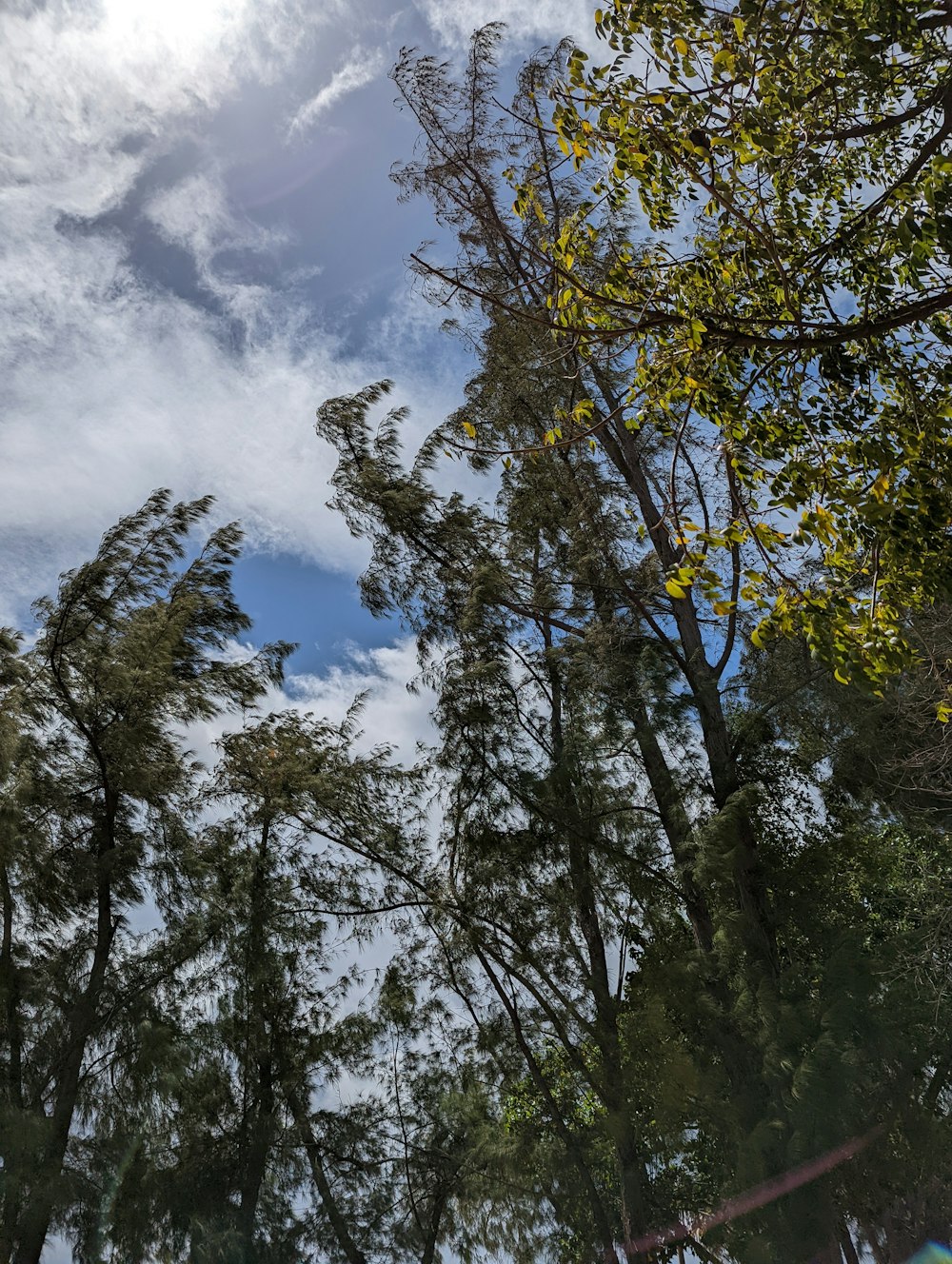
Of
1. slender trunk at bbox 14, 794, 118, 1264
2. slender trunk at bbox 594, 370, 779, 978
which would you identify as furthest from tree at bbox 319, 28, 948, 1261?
slender trunk at bbox 14, 794, 118, 1264

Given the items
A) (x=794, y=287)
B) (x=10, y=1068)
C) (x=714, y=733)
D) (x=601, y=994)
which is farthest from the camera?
(x=601, y=994)

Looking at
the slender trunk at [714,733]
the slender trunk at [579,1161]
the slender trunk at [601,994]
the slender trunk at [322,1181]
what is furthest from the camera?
the slender trunk at [322,1181]

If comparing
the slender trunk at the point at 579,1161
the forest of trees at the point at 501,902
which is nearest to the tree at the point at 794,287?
the forest of trees at the point at 501,902

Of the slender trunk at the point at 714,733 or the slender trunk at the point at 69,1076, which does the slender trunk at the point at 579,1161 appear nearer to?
the slender trunk at the point at 714,733

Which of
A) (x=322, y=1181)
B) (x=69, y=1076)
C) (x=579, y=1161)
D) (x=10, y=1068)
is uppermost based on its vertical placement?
(x=10, y=1068)

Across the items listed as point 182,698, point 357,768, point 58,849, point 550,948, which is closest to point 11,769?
point 58,849

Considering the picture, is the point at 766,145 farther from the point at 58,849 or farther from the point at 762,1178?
the point at 58,849

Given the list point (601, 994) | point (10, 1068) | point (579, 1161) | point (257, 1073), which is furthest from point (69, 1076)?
Result: point (601, 994)

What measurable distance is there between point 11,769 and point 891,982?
656 centimetres

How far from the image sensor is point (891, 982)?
259 inches

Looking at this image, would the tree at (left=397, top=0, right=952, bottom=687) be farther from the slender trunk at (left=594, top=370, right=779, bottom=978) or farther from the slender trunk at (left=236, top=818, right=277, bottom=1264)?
the slender trunk at (left=236, top=818, right=277, bottom=1264)

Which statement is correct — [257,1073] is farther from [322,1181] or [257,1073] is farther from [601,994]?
[601,994]

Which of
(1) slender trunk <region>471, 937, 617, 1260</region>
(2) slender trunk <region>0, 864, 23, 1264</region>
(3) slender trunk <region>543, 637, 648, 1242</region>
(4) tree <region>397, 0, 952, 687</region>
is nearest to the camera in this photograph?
(4) tree <region>397, 0, 952, 687</region>

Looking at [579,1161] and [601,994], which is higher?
[601,994]
